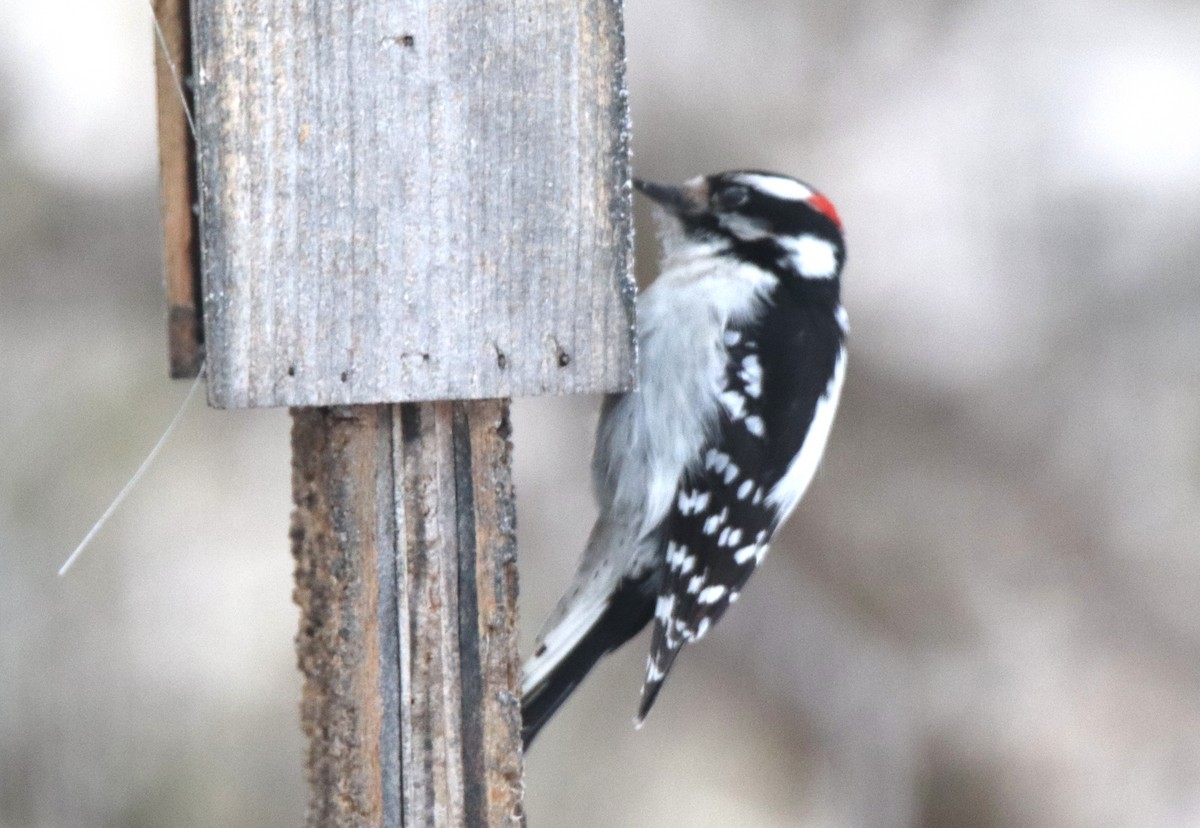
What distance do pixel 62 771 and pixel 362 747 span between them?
5.46ft

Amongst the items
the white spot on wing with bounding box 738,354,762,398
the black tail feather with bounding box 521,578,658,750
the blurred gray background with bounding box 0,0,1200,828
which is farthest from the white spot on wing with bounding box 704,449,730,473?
the blurred gray background with bounding box 0,0,1200,828

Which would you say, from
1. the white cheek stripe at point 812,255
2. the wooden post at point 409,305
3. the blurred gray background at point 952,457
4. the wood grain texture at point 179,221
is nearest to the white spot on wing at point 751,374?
the white cheek stripe at point 812,255

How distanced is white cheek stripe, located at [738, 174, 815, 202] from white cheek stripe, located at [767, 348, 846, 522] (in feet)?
0.98

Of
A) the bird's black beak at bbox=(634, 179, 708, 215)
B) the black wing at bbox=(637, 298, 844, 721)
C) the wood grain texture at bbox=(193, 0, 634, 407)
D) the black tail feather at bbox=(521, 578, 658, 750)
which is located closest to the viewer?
the wood grain texture at bbox=(193, 0, 634, 407)

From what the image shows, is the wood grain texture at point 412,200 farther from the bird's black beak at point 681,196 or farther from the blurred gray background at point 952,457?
the blurred gray background at point 952,457

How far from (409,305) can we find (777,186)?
3.26 ft

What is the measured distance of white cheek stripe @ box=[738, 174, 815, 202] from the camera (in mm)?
2504

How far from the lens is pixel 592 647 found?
2346mm

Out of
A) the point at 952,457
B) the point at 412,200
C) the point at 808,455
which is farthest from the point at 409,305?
the point at 952,457

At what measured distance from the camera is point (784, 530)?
13.3 feet

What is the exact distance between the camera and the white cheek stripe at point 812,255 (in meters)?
2.54

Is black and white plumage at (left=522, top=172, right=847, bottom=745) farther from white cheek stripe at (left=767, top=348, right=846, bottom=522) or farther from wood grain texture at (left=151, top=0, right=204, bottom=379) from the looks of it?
wood grain texture at (left=151, top=0, right=204, bottom=379)

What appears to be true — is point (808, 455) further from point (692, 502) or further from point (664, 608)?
point (664, 608)

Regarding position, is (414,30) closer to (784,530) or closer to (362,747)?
(362,747)
